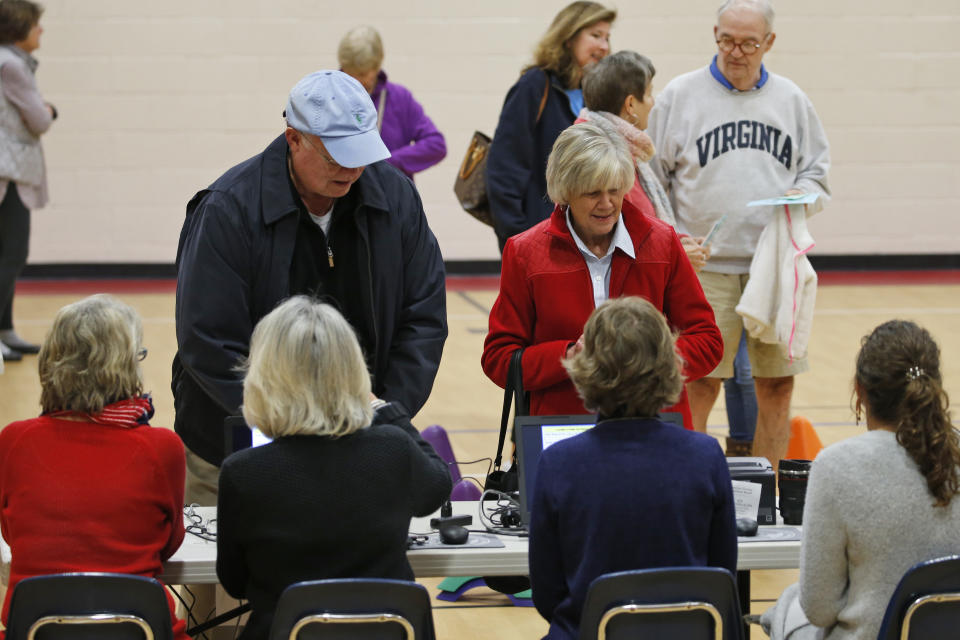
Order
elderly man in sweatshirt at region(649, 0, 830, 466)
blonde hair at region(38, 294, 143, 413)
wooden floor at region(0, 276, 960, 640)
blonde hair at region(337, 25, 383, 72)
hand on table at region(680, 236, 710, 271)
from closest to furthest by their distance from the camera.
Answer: blonde hair at region(38, 294, 143, 413)
wooden floor at region(0, 276, 960, 640)
hand on table at region(680, 236, 710, 271)
elderly man in sweatshirt at region(649, 0, 830, 466)
blonde hair at region(337, 25, 383, 72)

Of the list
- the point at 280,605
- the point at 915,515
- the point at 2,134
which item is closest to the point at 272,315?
the point at 280,605

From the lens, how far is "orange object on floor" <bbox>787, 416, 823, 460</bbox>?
440cm

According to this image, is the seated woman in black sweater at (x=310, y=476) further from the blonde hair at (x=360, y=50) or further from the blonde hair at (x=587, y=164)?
the blonde hair at (x=360, y=50)

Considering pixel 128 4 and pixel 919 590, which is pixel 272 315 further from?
pixel 128 4

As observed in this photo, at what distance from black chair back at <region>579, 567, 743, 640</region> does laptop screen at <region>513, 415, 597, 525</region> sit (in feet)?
1.60

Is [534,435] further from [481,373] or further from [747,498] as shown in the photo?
[481,373]

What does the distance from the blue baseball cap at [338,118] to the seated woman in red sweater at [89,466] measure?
0.59 meters

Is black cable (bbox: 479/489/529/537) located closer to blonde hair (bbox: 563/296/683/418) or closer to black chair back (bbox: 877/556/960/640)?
blonde hair (bbox: 563/296/683/418)

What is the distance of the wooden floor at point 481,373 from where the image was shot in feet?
11.8

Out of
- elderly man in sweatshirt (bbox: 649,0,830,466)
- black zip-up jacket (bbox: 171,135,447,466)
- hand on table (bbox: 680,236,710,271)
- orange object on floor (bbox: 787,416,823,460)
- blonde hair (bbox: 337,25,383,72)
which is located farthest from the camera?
blonde hair (bbox: 337,25,383,72)

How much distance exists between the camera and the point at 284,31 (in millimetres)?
9109

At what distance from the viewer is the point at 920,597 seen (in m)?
2.14

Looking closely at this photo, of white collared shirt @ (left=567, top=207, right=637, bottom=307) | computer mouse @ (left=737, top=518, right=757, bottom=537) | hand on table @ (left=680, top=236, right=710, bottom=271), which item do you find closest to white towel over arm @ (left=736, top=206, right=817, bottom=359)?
hand on table @ (left=680, top=236, right=710, bottom=271)

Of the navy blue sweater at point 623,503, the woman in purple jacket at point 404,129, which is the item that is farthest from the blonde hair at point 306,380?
the woman in purple jacket at point 404,129
